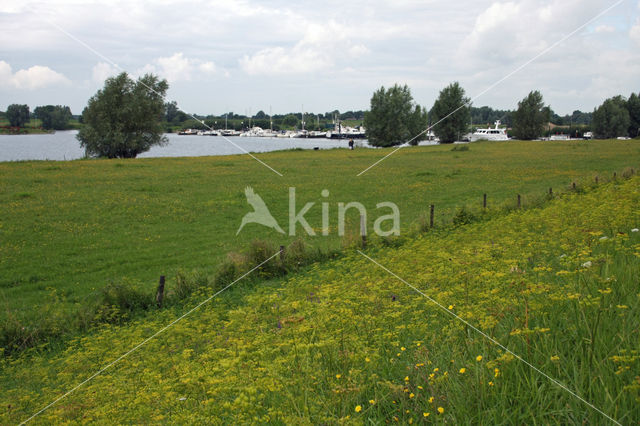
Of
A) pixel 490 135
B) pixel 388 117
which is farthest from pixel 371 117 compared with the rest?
pixel 490 135

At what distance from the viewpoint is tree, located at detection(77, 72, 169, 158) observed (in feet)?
200

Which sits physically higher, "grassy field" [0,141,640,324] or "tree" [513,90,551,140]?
"tree" [513,90,551,140]

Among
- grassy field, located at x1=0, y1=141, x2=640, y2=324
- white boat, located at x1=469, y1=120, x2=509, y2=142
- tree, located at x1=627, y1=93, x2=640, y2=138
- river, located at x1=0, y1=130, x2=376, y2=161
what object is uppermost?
tree, located at x1=627, y1=93, x2=640, y2=138

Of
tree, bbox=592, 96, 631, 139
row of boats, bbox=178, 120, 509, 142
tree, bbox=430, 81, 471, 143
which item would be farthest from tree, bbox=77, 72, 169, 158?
tree, bbox=592, 96, 631, 139

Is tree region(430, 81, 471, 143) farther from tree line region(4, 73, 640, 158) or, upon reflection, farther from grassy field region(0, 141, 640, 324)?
grassy field region(0, 141, 640, 324)

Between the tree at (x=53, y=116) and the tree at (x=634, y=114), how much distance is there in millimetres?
109022

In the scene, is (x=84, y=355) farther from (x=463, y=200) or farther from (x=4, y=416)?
(x=463, y=200)

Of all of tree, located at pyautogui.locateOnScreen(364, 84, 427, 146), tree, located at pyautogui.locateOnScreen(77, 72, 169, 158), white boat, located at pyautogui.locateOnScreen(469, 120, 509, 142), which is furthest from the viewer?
white boat, located at pyautogui.locateOnScreen(469, 120, 509, 142)

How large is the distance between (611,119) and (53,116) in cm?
10663

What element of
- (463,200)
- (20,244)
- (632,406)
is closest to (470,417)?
(632,406)

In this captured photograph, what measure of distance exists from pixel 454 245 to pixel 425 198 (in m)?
14.6

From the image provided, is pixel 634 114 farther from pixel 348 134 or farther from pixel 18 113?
pixel 18 113

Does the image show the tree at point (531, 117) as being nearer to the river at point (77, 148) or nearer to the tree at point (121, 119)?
the river at point (77, 148)

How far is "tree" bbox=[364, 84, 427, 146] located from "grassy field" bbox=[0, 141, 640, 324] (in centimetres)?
4718
